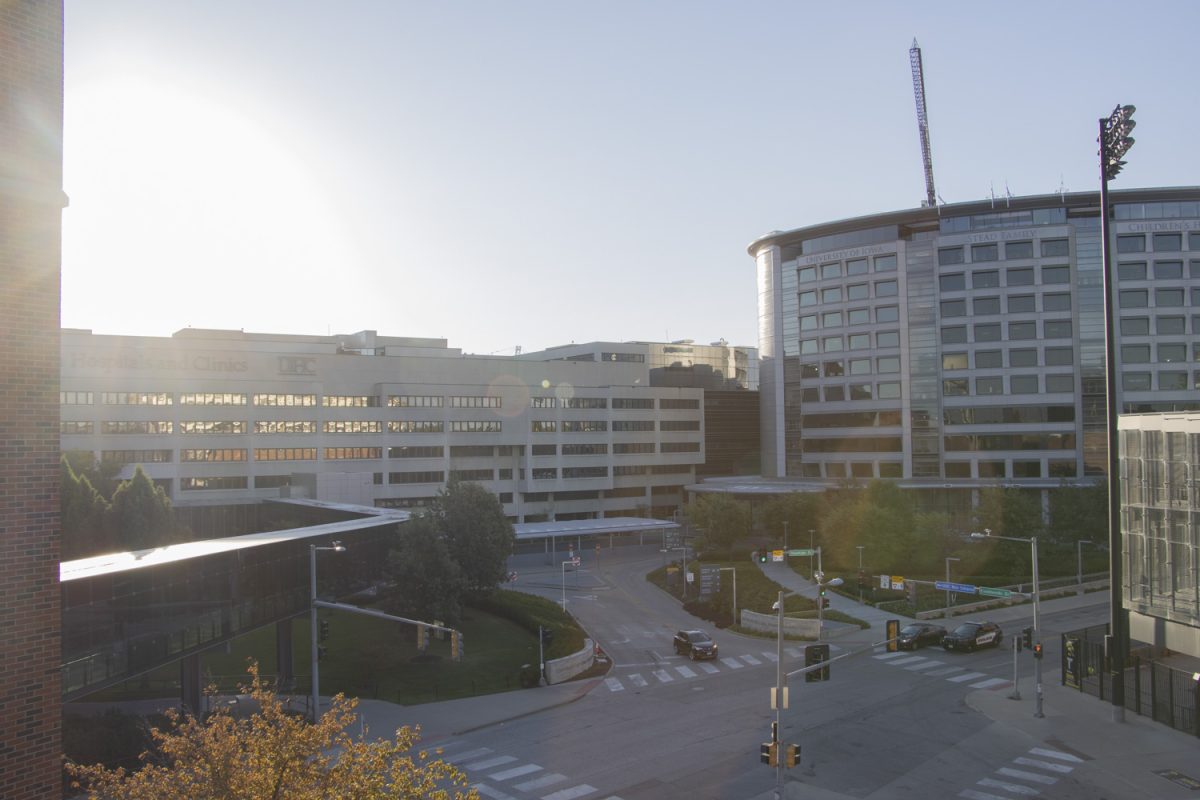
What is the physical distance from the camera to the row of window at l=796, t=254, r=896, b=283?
101719 mm

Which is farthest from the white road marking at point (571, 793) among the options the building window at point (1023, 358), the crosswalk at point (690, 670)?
the building window at point (1023, 358)

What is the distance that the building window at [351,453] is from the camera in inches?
3575

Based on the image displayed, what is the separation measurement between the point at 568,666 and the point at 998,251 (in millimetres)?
77857

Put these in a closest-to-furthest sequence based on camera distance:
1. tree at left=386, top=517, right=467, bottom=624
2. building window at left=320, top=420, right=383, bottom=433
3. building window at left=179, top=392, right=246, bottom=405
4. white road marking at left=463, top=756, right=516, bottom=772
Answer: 1. white road marking at left=463, top=756, right=516, bottom=772
2. tree at left=386, top=517, right=467, bottom=624
3. building window at left=179, top=392, right=246, bottom=405
4. building window at left=320, top=420, right=383, bottom=433

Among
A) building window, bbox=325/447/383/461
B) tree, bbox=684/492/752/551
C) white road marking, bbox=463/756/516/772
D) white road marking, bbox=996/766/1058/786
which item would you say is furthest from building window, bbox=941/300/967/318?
white road marking, bbox=463/756/516/772

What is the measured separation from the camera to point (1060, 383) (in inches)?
3733

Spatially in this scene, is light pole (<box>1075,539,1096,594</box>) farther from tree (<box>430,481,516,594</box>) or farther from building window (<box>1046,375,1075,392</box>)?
tree (<box>430,481,516,594</box>)

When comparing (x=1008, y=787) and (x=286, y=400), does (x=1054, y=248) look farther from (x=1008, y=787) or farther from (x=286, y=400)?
(x=286, y=400)

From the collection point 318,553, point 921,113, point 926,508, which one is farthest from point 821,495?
point 921,113

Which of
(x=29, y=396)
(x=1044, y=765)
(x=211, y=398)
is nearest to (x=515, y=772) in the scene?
(x=1044, y=765)

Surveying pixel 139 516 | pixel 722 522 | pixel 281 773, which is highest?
pixel 281 773

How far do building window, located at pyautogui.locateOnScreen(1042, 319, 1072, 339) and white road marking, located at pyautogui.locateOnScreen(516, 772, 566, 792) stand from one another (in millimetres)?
86771

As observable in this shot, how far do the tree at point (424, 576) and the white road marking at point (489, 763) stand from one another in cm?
1821

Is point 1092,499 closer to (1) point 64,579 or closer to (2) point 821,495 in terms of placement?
(2) point 821,495
